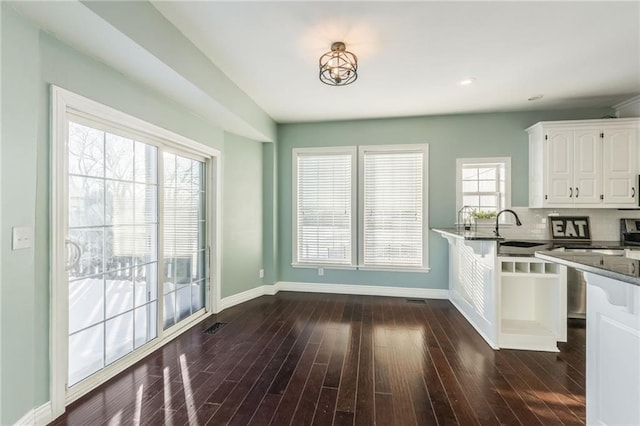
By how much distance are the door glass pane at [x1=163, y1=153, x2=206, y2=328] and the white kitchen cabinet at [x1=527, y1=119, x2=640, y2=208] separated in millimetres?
4568

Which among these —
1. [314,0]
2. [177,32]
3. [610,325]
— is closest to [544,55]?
[314,0]

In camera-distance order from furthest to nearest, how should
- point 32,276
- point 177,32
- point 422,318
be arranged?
point 422,318, point 177,32, point 32,276

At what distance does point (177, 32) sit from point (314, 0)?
114 cm

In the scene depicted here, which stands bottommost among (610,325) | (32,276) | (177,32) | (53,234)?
(610,325)

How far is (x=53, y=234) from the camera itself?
5.91 ft

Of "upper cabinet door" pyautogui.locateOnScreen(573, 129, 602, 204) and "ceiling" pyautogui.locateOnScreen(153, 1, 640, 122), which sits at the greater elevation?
"ceiling" pyautogui.locateOnScreen(153, 1, 640, 122)

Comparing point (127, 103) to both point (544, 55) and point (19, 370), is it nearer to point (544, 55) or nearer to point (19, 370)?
point (19, 370)

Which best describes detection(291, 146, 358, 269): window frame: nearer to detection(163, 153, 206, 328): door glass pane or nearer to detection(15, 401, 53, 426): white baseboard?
detection(163, 153, 206, 328): door glass pane

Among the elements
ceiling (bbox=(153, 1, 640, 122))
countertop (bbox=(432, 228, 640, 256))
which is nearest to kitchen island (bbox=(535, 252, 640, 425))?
countertop (bbox=(432, 228, 640, 256))

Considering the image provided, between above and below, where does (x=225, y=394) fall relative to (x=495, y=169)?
below

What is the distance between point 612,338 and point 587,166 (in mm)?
3376

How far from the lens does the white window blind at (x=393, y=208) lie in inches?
171

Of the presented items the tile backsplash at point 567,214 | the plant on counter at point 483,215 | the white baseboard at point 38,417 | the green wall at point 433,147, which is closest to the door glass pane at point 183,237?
the white baseboard at point 38,417

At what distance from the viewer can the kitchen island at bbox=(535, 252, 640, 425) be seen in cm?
114
